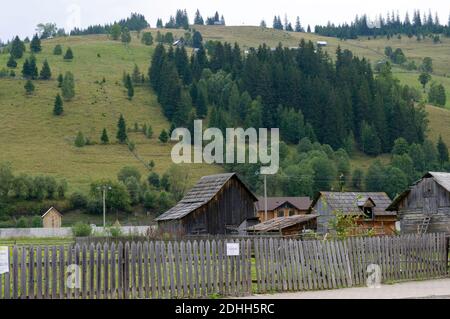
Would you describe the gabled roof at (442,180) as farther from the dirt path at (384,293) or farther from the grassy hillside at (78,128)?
the grassy hillside at (78,128)

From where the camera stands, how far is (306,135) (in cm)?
15875

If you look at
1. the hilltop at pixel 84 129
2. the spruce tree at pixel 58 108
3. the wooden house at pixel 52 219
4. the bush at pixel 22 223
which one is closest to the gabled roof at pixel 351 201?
the bush at pixel 22 223

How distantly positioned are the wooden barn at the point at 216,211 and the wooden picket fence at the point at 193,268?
33.4 meters

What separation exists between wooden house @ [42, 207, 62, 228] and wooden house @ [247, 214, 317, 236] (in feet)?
168

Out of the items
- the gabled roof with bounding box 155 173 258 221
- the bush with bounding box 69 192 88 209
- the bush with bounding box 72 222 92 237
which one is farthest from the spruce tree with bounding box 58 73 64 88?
the gabled roof with bounding box 155 173 258 221

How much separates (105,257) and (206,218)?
39.0 metres

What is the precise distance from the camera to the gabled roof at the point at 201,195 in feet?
194

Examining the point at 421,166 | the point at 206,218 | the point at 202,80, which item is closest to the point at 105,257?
the point at 206,218

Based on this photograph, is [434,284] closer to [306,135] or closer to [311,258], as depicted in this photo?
[311,258]

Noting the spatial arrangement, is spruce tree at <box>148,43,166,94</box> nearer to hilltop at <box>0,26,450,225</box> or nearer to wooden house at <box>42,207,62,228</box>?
hilltop at <box>0,26,450,225</box>

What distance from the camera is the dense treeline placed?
536ft

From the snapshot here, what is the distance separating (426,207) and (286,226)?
416 inches
